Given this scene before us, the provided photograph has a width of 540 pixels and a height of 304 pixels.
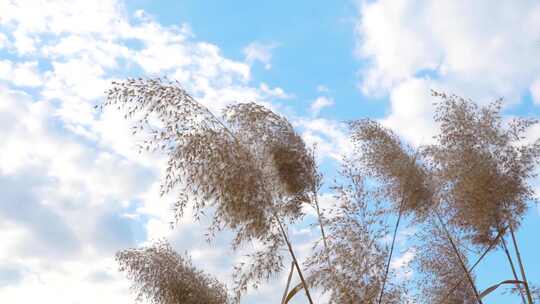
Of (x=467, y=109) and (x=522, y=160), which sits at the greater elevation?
(x=467, y=109)

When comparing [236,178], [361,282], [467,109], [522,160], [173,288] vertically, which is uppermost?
[467,109]

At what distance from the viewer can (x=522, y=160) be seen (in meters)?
6.14

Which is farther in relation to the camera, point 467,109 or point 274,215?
point 467,109

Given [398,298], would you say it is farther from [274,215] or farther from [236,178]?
[236,178]

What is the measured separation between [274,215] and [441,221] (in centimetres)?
255

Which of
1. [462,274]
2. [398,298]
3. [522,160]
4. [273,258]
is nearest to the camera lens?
[273,258]

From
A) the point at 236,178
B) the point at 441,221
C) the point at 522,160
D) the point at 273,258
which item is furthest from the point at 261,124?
the point at 522,160

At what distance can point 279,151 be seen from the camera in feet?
15.4

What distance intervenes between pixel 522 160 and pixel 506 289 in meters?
1.43

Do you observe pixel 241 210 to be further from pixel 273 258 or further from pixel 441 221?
pixel 441 221

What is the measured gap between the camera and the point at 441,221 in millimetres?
6266

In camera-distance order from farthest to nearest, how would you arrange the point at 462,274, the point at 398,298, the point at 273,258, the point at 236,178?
the point at 462,274 → the point at 398,298 → the point at 273,258 → the point at 236,178

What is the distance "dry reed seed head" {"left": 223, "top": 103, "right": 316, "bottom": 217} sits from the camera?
181 inches

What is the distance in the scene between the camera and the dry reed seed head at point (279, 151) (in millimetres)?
4609
